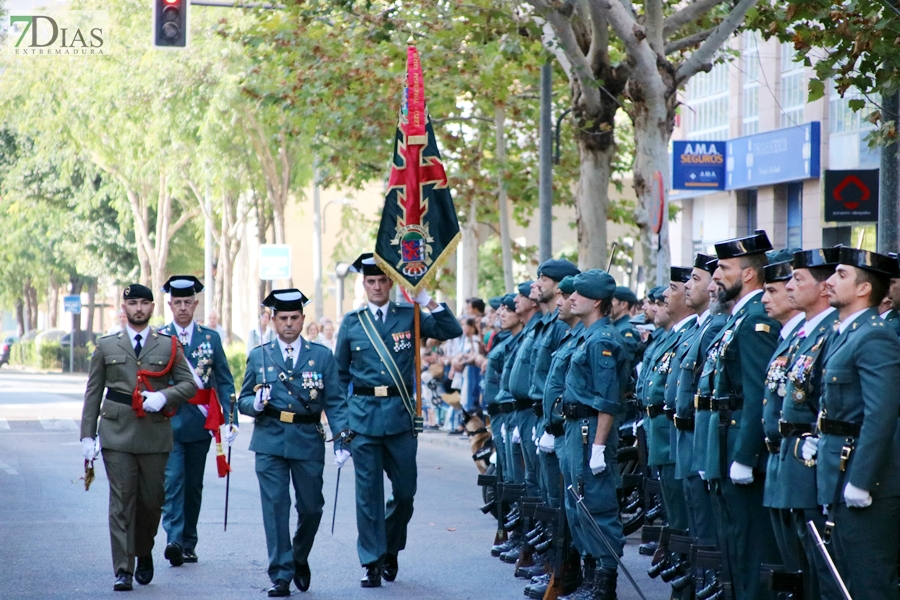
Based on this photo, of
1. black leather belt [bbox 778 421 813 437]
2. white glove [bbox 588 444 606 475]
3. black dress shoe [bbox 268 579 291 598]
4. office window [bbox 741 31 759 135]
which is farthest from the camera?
office window [bbox 741 31 759 135]

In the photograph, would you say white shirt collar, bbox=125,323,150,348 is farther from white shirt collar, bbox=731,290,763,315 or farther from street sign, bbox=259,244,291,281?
street sign, bbox=259,244,291,281

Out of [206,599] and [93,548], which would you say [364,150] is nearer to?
[93,548]

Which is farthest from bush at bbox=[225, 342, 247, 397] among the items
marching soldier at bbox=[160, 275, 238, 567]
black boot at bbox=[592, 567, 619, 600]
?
black boot at bbox=[592, 567, 619, 600]

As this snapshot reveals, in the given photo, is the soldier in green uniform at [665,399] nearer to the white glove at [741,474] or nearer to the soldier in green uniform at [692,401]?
the soldier in green uniform at [692,401]

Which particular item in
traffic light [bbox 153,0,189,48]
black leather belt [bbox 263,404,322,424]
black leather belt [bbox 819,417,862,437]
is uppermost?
traffic light [bbox 153,0,189,48]

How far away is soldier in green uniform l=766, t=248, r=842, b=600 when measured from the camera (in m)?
6.57

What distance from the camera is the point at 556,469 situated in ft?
A: 32.1

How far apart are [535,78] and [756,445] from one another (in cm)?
1809

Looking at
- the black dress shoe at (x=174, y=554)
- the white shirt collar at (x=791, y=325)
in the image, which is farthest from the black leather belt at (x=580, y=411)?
the black dress shoe at (x=174, y=554)

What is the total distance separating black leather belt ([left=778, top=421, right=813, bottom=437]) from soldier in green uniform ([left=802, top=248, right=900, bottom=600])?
17 cm

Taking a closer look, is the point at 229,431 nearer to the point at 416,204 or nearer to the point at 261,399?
the point at 261,399

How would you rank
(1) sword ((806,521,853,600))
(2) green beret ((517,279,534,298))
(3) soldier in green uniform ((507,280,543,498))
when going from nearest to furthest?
(1) sword ((806,521,853,600)), (3) soldier in green uniform ((507,280,543,498)), (2) green beret ((517,279,534,298))

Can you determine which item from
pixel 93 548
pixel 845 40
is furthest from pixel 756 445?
pixel 93 548

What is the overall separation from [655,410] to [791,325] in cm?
222
